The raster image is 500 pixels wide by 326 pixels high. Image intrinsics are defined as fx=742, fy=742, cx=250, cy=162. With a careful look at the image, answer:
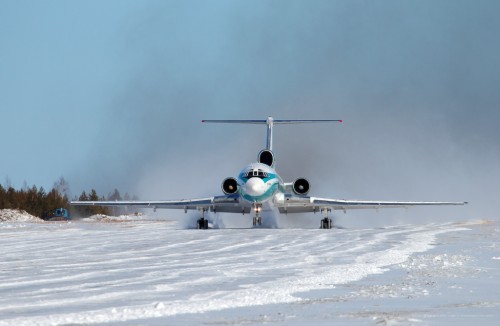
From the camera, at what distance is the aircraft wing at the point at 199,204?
158 feet

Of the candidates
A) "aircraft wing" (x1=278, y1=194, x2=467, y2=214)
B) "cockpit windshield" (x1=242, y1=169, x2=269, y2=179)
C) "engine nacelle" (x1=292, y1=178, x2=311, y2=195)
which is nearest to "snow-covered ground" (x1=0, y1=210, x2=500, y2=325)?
"cockpit windshield" (x1=242, y1=169, x2=269, y2=179)

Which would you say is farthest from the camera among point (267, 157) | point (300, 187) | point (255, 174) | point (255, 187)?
point (267, 157)

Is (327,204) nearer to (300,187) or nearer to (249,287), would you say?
(300,187)

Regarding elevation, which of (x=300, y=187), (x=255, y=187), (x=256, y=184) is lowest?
(x=255, y=187)

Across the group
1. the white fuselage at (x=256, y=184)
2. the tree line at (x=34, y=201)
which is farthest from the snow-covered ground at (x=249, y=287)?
the tree line at (x=34, y=201)

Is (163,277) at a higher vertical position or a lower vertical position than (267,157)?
lower

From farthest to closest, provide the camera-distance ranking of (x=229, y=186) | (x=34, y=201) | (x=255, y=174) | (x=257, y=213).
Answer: (x=34, y=201) < (x=229, y=186) < (x=257, y=213) < (x=255, y=174)

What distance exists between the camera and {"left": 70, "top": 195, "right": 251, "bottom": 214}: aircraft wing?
1891 inches

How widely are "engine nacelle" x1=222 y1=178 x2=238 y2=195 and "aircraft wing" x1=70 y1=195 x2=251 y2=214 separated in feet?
1.34

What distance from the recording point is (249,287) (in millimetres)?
12062

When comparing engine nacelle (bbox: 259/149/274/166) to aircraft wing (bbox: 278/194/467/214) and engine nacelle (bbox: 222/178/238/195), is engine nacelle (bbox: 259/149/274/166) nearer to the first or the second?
aircraft wing (bbox: 278/194/467/214)

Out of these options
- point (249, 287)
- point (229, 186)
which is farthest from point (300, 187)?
A: point (249, 287)

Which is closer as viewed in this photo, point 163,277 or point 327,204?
point 163,277

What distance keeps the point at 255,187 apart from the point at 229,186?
12.0 feet
